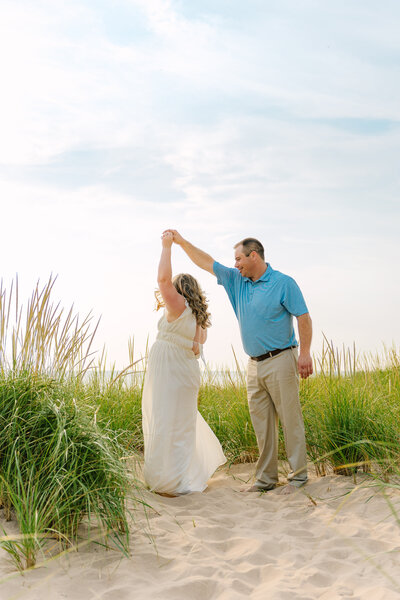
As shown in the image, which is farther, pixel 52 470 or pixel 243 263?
pixel 243 263

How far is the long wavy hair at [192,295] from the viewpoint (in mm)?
4379

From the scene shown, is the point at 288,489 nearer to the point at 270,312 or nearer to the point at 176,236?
the point at 270,312

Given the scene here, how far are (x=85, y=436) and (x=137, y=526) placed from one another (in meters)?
0.71

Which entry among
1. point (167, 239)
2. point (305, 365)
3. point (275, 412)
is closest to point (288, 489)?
point (275, 412)

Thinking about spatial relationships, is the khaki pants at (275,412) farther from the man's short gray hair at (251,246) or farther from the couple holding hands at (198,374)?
the man's short gray hair at (251,246)

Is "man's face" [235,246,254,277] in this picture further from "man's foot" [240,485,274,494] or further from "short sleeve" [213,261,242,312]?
"man's foot" [240,485,274,494]

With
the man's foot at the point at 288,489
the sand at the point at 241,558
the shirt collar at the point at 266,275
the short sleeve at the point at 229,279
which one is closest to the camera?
the sand at the point at 241,558

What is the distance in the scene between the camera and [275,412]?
452 cm

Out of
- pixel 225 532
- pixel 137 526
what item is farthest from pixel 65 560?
pixel 225 532

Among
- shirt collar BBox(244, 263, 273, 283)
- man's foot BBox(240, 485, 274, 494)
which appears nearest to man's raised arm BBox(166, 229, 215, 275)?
shirt collar BBox(244, 263, 273, 283)

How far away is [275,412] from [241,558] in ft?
5.45

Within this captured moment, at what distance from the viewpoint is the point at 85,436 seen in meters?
3.00

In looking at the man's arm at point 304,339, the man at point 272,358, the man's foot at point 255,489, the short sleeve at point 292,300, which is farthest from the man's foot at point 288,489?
the short sleeve at point 292,300

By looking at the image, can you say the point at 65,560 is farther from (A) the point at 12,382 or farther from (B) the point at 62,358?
(B) the point at 62,358
